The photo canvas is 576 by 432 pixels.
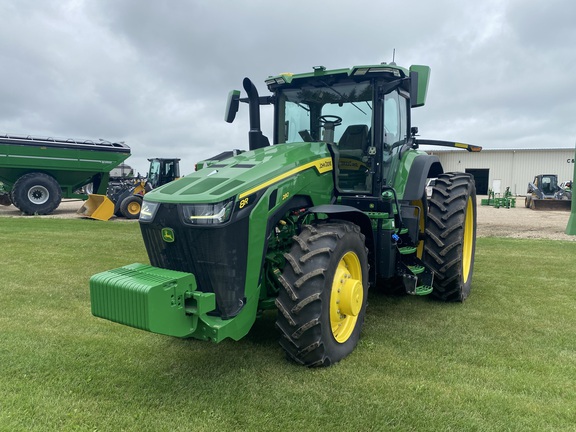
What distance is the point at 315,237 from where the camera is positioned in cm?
342

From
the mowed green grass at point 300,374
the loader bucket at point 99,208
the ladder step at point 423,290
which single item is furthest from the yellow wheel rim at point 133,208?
the ladder step at point 423,290

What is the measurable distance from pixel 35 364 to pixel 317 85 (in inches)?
138

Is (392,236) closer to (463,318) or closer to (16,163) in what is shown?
(463,318)

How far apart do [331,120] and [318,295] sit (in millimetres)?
2129

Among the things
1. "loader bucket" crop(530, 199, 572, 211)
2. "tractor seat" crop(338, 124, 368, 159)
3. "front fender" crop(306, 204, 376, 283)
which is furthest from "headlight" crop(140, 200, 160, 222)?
"loader bucket" crop(530, 199, 572, 211)

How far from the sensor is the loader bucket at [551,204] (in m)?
21.3

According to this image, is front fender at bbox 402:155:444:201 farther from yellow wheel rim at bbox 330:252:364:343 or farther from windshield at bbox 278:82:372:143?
yellow wheel rim at bbox 330:252:364:343

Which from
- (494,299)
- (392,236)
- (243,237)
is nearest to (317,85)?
(392,236)

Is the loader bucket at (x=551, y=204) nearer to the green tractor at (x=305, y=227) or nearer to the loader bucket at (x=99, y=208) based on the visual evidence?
the loader bucket at (x=99, y=208)

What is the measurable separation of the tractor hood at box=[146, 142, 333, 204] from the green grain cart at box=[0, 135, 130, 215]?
14.4 m

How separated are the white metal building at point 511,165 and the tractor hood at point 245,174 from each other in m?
37.1

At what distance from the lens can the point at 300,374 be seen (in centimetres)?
334

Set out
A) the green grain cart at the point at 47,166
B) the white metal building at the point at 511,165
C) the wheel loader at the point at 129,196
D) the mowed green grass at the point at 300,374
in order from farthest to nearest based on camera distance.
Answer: the white metal building at the point at 511,165, the green grain cart at the point at 47,166, the wheel loader at the point at 129,196, the mowed green grass at the point at 300,374

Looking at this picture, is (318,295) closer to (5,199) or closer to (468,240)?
(468,240)
